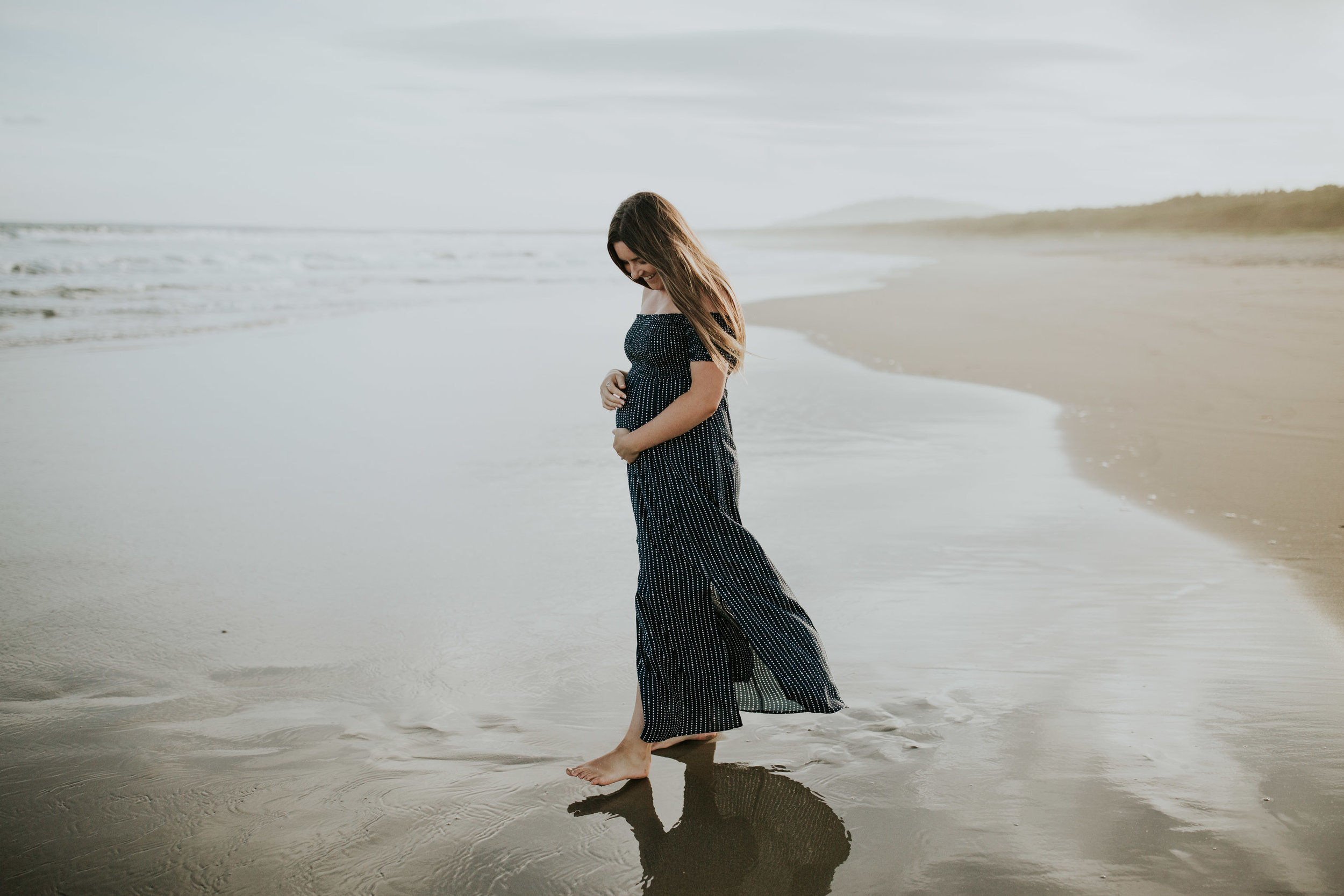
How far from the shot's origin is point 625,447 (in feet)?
7.28

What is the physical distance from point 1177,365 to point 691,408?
24.0 feet

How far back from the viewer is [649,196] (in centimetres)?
218

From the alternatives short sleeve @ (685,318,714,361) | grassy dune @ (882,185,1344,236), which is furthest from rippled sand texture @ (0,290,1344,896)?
grassy dune @ (882,185,1344,236)

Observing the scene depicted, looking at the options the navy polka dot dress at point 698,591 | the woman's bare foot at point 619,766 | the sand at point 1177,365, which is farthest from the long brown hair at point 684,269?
the sand at point 1177,365

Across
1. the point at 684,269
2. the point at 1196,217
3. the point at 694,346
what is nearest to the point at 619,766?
the point at 694,346

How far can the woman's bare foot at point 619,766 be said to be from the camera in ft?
7.27

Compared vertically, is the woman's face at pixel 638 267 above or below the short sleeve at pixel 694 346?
above

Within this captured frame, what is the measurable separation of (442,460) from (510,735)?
3082mm

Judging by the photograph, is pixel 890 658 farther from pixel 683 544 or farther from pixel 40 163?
pixel 40 163

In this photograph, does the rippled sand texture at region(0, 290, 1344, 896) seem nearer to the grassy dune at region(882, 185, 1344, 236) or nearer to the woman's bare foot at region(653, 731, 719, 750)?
the woman's bare foot at region(653, 731, 719, 750)

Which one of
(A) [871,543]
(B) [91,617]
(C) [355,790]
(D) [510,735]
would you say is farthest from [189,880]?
(A) [871,543]

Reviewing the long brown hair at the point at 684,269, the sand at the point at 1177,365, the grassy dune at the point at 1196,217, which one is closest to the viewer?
the long brown hair at the point at 684,269

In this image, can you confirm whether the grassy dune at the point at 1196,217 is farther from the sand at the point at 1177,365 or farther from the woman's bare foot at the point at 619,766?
the woman's bare foot at the point at 619,766

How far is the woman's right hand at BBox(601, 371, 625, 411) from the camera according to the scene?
7.47 feet
